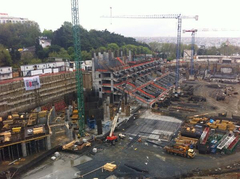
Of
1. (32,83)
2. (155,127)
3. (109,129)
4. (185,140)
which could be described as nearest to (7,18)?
(32,83)

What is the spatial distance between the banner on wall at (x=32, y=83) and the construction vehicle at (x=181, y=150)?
26137mm

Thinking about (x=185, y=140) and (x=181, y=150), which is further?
(x=185, y=140)

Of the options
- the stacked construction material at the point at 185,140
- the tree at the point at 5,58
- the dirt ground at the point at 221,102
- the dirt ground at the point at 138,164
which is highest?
the tree at the point at 5,58

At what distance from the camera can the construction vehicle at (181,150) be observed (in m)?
25.2

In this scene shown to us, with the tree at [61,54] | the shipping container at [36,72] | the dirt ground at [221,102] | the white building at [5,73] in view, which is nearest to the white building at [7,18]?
the tree at [61,54]

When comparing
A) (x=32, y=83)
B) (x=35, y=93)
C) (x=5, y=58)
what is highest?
(x=5, y=58)

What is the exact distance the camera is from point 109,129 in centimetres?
3362

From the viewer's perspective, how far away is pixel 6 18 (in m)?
128

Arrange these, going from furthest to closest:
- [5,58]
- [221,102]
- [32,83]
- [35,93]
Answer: [5,58]
[221,102]
[35,93]
[32,83]

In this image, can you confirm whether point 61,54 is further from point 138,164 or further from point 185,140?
point 138,164

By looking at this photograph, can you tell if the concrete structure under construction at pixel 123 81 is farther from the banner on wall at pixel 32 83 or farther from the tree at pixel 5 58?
the tree at pixel 5 58

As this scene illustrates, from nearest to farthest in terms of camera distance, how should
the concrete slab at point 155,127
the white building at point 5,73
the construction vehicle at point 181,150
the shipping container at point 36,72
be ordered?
the construction vehicle at point 181,150 < the concrete slab at point 155,127 < the white building at point 5,73 < the shipping container at point 36,72

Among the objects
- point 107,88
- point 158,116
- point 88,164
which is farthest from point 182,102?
point 88,164

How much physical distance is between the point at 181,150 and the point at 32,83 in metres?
28.1
